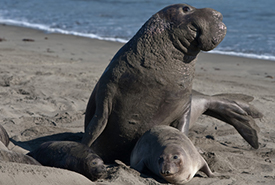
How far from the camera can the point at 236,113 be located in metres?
5.32

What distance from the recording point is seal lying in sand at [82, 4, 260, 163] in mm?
4113

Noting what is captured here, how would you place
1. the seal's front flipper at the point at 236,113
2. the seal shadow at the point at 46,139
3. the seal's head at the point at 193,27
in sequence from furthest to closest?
the seal's front flipper at the point at 236,113, the seal shadow at the point at 46,139, the seal's head at the point at 193,27

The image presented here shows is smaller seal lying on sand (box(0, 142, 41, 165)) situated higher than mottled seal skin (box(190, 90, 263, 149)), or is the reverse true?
smaller seal lying on sand (box(0, 142, 41, 165))

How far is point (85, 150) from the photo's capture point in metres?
3.84

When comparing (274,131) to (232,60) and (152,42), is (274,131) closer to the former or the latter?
(152,42)

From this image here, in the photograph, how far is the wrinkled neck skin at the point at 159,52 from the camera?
4.18 m

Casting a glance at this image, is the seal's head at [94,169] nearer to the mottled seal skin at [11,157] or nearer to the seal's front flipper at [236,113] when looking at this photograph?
the mottled seal skin at [11,157]

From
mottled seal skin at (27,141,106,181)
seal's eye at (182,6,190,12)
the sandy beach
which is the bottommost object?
the sandy beach

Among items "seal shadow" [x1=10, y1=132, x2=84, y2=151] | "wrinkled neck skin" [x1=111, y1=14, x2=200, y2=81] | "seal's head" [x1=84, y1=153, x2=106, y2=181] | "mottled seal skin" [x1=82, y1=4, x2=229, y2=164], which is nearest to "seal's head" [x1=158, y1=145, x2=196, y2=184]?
"seal's head" [x1=84, y1=153, x2=106, y2=181]

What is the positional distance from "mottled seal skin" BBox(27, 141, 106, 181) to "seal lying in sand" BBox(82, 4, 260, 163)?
425 mm

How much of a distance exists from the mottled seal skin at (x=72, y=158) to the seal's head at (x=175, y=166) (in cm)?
53

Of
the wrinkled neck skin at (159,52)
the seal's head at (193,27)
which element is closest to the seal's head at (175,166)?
the wrinkled neck skin at (159,52)

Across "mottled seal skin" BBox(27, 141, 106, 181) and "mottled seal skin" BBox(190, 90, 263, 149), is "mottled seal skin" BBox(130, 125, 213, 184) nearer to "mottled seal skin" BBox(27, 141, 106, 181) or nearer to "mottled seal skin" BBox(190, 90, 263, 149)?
"mottled seal skin" BBox(27, 141, 106, 181)

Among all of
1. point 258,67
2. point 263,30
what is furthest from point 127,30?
point 258,67
